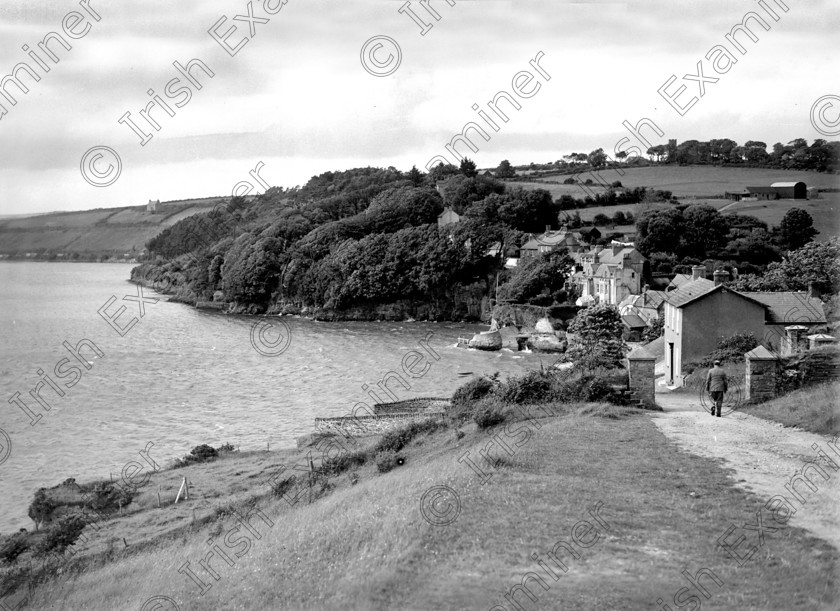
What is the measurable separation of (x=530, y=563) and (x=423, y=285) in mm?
64063

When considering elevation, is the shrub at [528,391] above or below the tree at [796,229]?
below

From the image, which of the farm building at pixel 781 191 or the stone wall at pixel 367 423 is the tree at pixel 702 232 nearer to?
the farm building at pixel 781 191

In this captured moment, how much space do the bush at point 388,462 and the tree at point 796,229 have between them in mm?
49944

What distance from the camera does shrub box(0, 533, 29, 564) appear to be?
51.4ft

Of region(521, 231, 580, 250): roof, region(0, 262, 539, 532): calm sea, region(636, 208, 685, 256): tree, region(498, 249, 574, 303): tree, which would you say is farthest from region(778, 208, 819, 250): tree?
region(0, 262, 539, 532): calm sea

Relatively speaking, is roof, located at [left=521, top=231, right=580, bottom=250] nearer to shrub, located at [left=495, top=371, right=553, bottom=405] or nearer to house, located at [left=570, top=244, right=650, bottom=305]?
house, located at [left=570, top=244, right=650, bottom=305]

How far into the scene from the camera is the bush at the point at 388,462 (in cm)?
1575

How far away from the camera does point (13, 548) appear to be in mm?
16016

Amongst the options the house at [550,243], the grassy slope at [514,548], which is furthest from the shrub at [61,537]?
the house at [550,243]

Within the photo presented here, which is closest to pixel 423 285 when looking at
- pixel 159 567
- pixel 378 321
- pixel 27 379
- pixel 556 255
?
pixel 378 321

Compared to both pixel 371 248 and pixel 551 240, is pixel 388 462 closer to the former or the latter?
pixel 551 240

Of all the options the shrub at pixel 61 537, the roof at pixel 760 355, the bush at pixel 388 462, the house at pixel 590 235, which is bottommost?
the shrub at pixel 61 537

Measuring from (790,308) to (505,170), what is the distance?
3955 inches

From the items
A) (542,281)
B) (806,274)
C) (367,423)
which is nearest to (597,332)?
(806,274)
